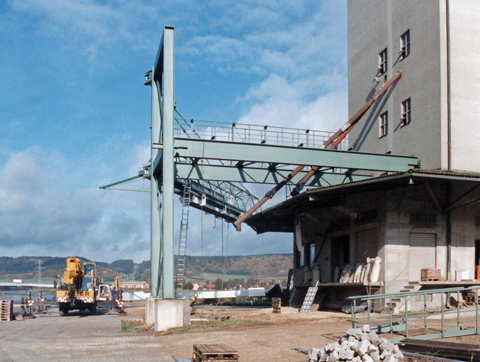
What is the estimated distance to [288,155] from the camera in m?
23.0

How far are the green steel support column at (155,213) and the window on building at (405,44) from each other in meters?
13.8

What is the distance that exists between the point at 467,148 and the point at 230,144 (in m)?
11.6

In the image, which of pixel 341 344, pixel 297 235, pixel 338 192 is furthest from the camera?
pixel 297 235

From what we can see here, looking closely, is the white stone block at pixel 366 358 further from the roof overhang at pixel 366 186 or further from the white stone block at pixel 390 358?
the roof overhang at pixel 366 186

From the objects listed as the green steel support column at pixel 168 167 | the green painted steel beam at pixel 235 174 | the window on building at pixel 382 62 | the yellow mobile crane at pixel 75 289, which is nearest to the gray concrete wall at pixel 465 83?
the window on building at pixel 382 62

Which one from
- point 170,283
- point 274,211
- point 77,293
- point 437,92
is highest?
point 437,92

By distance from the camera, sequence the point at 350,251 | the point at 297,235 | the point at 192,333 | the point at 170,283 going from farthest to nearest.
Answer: the point at 297,235 < the point at 350,251 < the point at 170,283 < the point at 192,333

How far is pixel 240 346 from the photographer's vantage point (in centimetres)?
1393

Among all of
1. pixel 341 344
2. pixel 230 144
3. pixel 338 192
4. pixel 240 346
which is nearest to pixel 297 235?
pixel 338 192

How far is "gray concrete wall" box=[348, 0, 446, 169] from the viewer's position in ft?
83.1

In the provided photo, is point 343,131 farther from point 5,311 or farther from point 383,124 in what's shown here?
point 5,311

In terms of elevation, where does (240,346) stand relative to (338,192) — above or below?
below

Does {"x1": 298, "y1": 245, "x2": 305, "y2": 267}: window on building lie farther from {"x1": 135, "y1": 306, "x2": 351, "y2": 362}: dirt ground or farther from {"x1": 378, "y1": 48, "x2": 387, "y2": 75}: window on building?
{"x1": 135, "y1": 306, "x2": 351, "y2": 362}: dirt ground

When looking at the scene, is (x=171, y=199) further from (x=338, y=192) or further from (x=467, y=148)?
(x=467, y=148)
